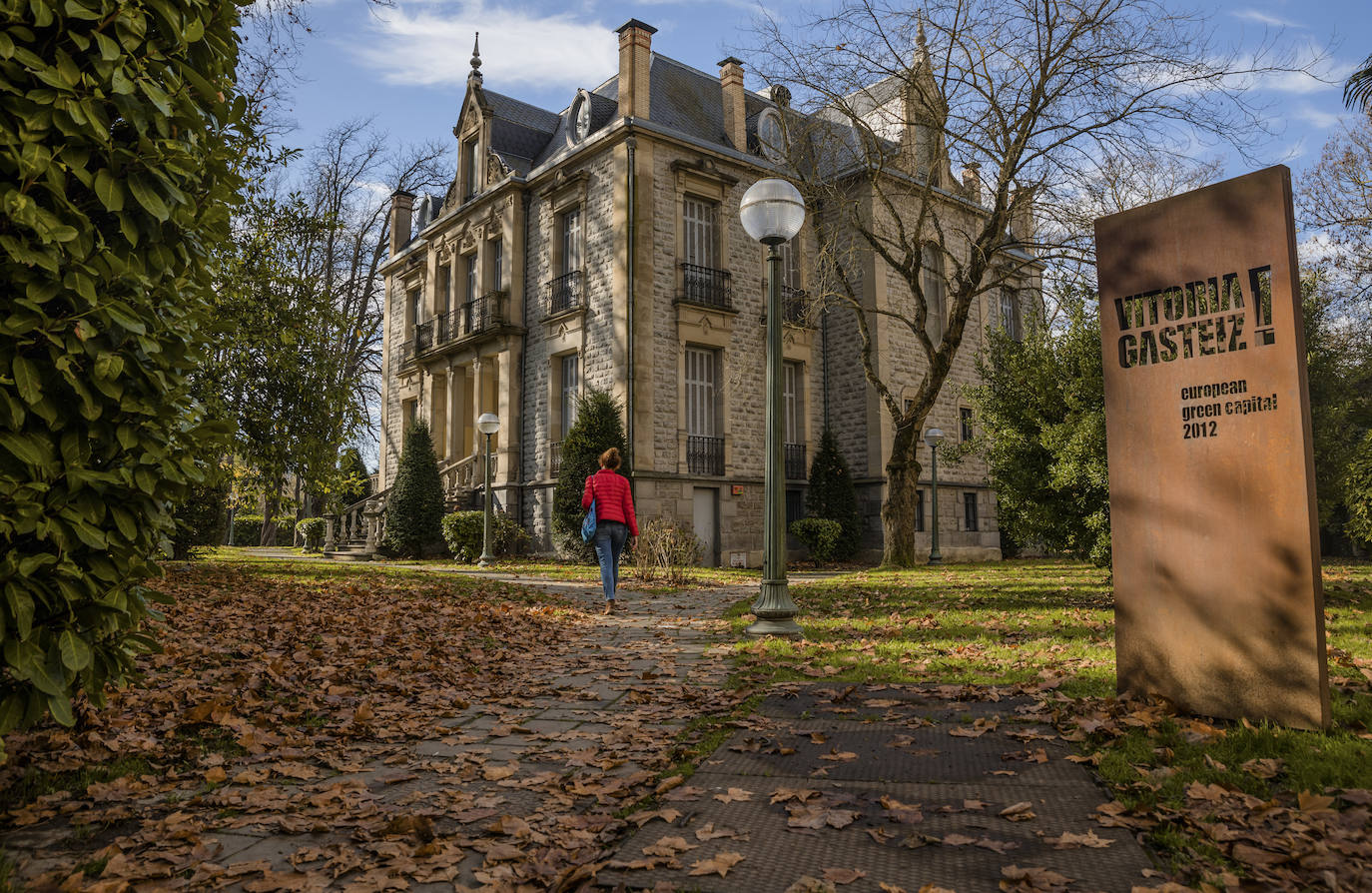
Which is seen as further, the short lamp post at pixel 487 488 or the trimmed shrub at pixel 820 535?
the trimmed shrub at pixel 820 535

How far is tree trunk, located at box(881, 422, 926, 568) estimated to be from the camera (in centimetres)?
1666

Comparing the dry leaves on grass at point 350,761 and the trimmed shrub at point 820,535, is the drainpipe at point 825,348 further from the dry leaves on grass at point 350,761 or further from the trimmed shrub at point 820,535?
the dry leaves on grass at point 350,761

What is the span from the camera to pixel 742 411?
21188mm

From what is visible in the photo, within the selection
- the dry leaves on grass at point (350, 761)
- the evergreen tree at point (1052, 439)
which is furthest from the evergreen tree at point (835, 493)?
the dry leaves on grass at point (350, 761)

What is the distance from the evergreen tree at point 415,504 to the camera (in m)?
21.9

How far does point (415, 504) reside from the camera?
22.0 m

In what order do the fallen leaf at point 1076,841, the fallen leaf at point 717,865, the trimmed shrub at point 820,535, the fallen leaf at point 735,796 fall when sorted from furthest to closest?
1. the trimmed shrub at point 820,535
2. the fallen leaf at point 735,796
3. the fallen leaf at point 1076,841
4. the fallen leaf at point 717,865

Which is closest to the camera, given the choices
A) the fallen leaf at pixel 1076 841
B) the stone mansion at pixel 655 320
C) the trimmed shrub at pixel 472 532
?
the fallen leaf at pixel 1076 841

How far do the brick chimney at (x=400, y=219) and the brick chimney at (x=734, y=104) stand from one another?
45.8ft

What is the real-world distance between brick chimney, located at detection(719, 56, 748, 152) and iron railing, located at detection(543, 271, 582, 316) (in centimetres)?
538

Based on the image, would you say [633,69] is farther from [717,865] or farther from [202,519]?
[717,865]

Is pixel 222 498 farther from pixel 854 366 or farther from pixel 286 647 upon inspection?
pixel 854 366

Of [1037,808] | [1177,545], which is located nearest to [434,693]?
[1037,808]

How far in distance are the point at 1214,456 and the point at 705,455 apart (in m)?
16.4
